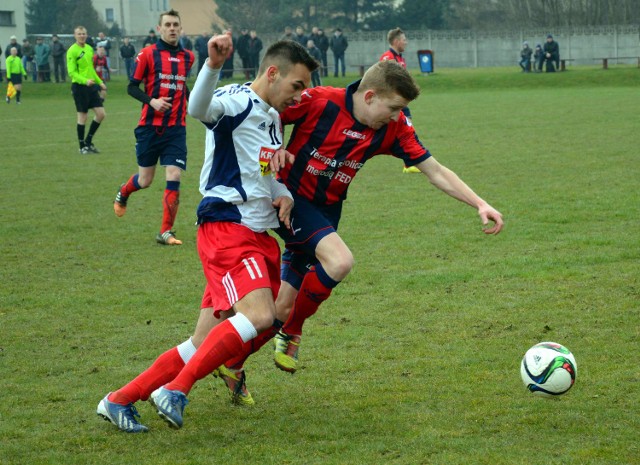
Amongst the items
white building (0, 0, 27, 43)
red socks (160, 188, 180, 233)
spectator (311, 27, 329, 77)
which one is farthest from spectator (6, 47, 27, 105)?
red socks (160, 188, 180, 233)

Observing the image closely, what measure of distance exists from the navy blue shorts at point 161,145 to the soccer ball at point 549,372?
5.47 metres

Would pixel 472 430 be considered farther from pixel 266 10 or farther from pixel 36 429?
pixel 266 10

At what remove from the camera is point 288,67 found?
4332 mm

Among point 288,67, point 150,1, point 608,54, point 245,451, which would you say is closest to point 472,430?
point 245,451

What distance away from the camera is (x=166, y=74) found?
377 inches

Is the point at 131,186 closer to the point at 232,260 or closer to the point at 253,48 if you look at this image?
the point at 232,260

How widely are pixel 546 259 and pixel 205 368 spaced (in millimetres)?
4297

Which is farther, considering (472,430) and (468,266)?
(468,266)

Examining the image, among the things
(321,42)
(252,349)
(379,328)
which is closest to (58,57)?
(321,42)

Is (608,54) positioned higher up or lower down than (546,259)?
higher up

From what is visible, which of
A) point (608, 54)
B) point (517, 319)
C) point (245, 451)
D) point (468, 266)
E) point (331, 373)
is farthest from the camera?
point (608, 54)

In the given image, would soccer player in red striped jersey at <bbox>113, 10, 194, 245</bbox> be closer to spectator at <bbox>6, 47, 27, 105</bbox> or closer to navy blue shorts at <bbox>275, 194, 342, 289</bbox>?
navy blue shorts at <bbox>275, 194, 342, 289</bbox>

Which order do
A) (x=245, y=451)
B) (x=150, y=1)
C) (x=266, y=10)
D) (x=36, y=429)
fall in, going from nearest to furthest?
(x=245, y=451) → (x=36, y=429) → (x=266, y=10) → (x=150, y=1)

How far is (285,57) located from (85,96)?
1291 centimetres
